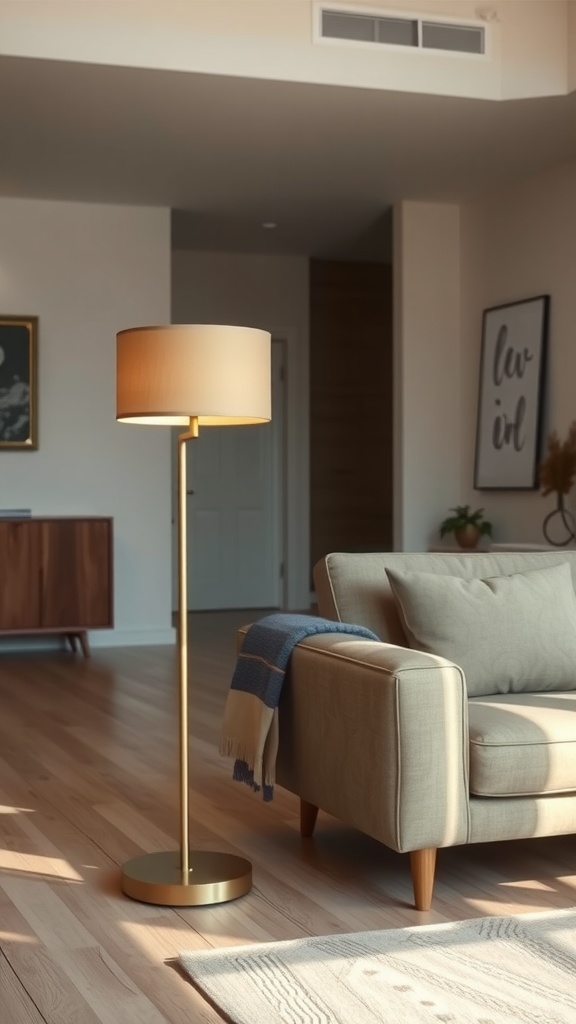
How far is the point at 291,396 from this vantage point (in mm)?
9648

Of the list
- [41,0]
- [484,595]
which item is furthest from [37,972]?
[41,0]

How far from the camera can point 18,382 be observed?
7613mm

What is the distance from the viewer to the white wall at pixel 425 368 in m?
7.78

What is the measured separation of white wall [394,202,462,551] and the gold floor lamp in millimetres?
4916

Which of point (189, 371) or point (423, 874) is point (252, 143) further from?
point (423, 874)

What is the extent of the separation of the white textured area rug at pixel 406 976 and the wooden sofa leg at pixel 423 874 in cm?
13

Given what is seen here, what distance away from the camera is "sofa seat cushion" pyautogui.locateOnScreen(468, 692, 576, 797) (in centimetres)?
281

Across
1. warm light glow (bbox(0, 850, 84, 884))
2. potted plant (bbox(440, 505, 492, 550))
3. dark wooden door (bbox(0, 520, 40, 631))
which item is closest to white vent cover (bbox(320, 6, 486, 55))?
potted plant (bbox(440, 505, 492, 550))

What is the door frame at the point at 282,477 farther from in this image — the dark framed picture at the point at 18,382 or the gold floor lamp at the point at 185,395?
the gold floor lamp at the point at 185,395

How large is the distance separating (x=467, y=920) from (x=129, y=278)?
5.80 meters

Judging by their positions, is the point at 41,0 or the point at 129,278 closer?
the point at 41,0

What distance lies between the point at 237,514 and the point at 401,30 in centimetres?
482

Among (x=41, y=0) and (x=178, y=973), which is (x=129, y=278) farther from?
(x=178, y=973)

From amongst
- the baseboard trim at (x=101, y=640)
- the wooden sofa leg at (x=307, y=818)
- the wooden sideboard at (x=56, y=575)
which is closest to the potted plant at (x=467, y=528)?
the baseboard trim at (x=101, y=640)
